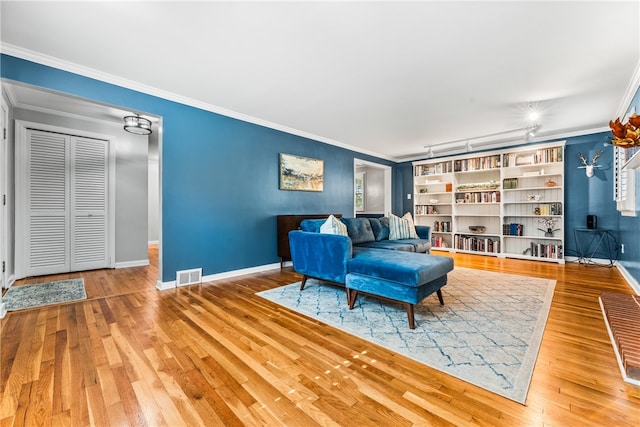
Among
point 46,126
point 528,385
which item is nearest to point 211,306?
point 528,385

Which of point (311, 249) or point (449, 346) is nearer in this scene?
point (449, 346)

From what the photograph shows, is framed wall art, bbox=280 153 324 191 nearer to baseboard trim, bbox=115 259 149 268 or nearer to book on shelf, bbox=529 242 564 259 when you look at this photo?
baseboard trim, bbox=115 259 149 268

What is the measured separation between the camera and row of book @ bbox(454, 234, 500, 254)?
5719 mm

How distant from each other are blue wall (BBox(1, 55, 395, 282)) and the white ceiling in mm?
173

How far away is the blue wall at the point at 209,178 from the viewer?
2930 millimetres

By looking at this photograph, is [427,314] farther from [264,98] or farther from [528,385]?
[264,98]

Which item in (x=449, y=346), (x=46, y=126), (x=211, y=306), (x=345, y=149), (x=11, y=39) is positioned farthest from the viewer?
(x=345, y=149)

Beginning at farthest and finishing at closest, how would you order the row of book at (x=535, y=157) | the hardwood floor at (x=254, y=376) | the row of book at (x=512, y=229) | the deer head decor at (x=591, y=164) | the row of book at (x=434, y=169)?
the row of book at (x=434, y=169) → the row of book at (x=512, y=229) → the row of book at (x=535, y=157) → the deer head decor at (x=591, y=164) → the hardwood floor at (x=254, y=376)

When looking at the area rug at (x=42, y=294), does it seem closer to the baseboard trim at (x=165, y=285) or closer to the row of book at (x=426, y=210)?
the baseboard trim at (x=165, y=285)

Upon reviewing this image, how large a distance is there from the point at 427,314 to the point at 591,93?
11.3 feet

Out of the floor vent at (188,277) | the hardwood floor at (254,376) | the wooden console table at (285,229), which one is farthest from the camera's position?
the wooden console table at (285,229)

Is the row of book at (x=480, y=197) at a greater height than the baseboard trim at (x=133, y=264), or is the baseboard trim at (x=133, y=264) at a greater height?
the row of book at (x=480, y=197)

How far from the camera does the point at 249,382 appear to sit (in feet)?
5.02

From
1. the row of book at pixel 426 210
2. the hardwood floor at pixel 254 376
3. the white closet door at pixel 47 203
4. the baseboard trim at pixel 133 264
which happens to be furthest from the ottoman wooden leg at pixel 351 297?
the row of book at pixel 426 210
